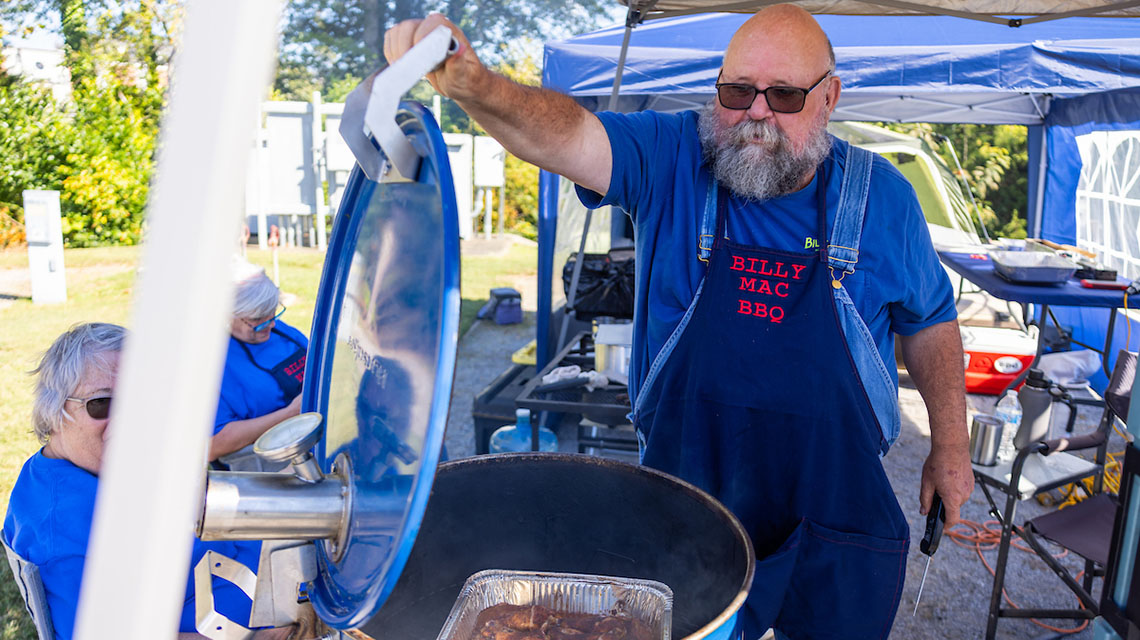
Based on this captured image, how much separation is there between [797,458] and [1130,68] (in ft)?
12.4

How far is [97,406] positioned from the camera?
1744mm

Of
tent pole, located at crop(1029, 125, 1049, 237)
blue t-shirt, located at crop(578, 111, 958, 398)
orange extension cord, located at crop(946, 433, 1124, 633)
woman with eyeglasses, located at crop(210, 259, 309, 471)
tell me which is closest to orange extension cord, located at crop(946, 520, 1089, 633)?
orange extension cord, located at crop(946, 433, 1124, 633)

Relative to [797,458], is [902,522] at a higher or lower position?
lower

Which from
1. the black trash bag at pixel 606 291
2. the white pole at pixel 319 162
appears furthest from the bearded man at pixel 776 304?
the white pole at pixel 319 162

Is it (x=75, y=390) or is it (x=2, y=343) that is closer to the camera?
(x=75, y=390)

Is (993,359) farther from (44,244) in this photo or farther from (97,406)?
(44,244)

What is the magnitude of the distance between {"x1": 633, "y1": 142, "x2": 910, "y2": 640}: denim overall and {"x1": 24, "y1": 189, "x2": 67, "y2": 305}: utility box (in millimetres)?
8022

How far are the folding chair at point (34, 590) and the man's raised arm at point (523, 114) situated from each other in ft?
4.25

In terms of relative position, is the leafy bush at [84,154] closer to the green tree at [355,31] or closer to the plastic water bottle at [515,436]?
the green tree at [355,31]

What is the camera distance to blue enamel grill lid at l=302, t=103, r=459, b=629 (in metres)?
0.67

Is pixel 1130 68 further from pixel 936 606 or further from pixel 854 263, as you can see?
pixel 854 263

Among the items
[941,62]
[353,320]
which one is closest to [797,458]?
[353,320]

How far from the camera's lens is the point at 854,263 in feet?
5.13

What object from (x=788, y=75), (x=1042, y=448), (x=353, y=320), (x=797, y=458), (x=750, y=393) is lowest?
(x=1042, y=448)
